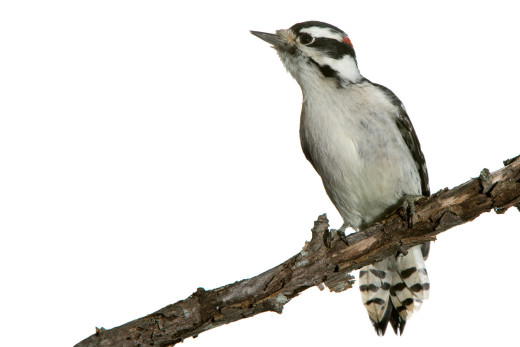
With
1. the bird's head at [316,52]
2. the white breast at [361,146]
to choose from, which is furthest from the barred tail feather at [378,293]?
the bird's head at [316,52]

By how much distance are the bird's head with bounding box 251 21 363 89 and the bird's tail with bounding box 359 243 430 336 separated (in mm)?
1974

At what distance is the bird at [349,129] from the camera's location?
525 centimetres

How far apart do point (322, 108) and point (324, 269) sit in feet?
4.91

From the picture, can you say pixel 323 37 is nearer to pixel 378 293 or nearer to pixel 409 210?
pixel 409 210

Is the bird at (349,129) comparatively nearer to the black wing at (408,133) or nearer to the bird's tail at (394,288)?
the black wing at (408,133)

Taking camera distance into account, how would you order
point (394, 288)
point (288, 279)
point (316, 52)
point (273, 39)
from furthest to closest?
point (394, 288), point (273, 39), point (316, 52), point (288, 279)

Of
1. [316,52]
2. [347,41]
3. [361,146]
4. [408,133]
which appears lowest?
[361,146]

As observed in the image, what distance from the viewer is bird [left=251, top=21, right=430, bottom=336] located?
5.25m

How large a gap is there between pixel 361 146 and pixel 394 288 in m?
1.77

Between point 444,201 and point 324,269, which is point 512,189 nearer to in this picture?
point 444,201

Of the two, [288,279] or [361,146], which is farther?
[361,146]

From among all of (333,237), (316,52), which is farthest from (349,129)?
(333,237)

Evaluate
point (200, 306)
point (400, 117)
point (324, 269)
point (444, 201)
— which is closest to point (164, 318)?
point (200, 306)

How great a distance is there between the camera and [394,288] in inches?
240
